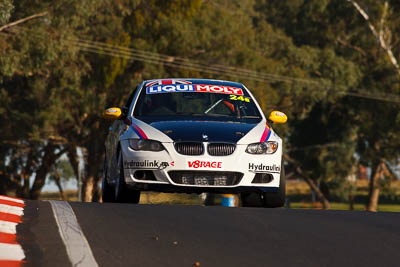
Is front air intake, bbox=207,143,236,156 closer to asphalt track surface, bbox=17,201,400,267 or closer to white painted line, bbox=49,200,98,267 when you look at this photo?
asphalt track surface, bbox=17,201,400,267

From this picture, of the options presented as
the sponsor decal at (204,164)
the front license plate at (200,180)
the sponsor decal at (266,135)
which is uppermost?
the sponsor decal at (266,135)

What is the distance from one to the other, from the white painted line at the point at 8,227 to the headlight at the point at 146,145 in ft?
10.2

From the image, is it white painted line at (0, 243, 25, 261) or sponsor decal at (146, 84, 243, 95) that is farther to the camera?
sponsor decal at (146, 84, 243, 95)

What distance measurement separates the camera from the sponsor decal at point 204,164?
407 inches

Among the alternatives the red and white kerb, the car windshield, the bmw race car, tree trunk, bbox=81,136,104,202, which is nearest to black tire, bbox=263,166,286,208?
the bmw race car

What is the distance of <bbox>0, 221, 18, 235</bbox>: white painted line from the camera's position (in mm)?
7047

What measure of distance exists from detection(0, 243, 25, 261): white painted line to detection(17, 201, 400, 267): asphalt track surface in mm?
57

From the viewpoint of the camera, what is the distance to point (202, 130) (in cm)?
1055

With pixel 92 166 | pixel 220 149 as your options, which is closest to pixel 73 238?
pixel 220 149

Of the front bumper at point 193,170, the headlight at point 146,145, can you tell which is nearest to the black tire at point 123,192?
the front bumper at point 193,170

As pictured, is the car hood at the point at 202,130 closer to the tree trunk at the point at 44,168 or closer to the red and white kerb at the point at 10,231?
the red and white kerb at the point at 10,231

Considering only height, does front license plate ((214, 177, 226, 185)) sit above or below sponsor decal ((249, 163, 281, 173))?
below

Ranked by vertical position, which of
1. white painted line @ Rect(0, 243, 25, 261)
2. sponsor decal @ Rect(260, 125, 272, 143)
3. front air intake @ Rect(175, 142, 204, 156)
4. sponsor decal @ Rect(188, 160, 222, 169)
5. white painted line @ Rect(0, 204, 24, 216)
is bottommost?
white painted line @ Rect(0, 204, 24, 216)

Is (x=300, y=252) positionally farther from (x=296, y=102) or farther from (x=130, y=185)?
(x=296, y=102)
